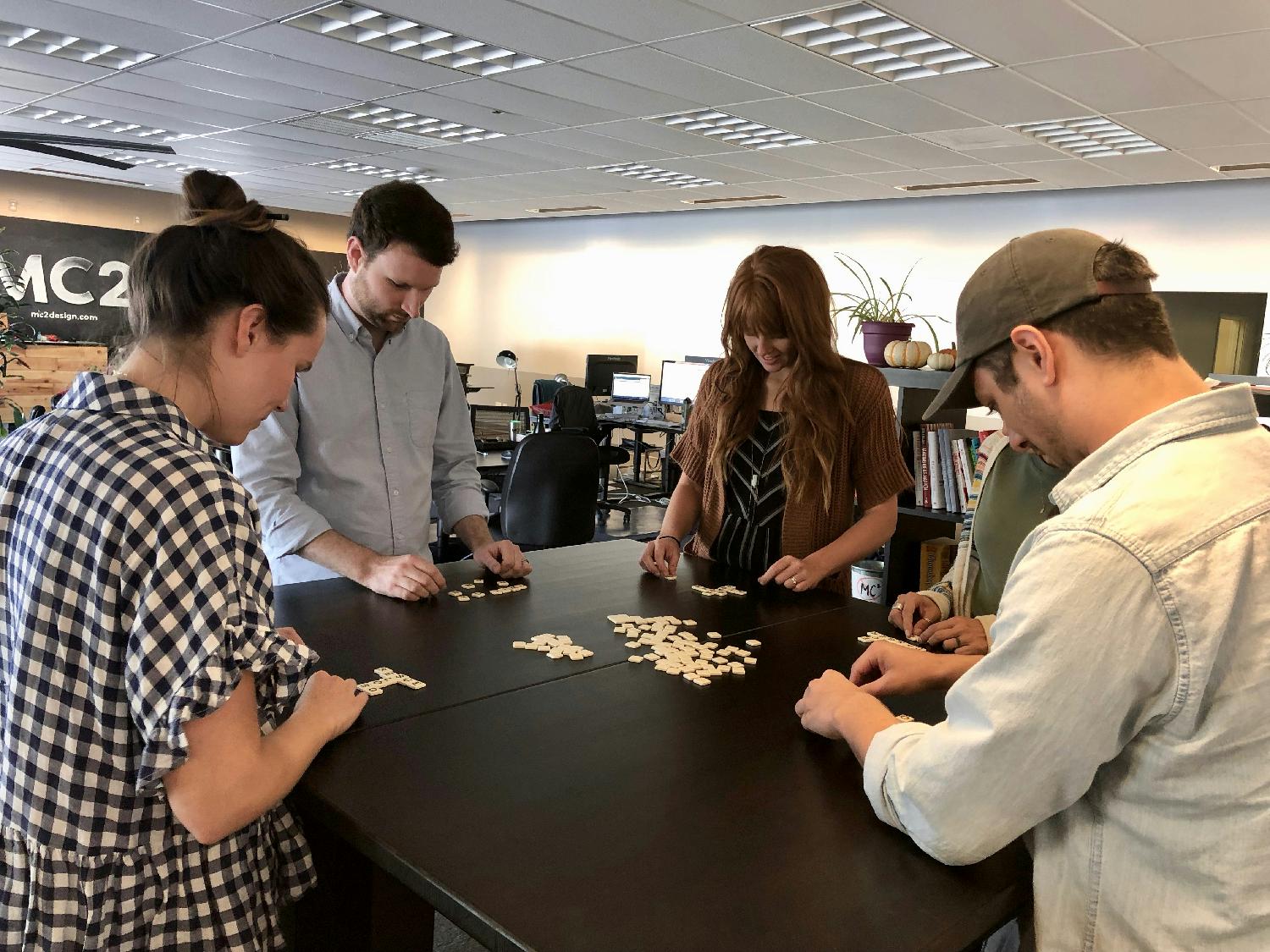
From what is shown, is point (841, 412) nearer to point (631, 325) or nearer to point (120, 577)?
point (120, 577)

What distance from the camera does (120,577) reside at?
1.00 metres

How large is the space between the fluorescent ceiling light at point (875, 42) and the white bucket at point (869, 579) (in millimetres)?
2622

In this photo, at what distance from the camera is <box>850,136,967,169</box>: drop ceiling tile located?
22.7ft

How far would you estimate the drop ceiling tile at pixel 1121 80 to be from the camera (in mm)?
4852

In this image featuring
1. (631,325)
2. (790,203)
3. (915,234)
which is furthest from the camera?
(631,325)

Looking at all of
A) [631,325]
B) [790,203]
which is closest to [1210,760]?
[790,203]

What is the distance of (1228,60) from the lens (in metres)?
4.73

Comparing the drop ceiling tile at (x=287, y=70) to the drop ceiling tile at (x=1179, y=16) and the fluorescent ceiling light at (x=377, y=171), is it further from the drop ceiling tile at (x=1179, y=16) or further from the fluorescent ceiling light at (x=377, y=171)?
the drop ceiling tile at (x=1179, y=16)

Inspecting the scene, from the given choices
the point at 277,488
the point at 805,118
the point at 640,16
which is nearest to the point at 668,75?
the point at 640,16

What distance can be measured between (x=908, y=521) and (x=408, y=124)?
570 centimetres

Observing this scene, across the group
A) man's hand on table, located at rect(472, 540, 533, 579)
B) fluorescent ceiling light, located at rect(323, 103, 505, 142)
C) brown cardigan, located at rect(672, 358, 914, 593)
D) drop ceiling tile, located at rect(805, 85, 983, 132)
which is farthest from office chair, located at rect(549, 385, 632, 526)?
man's hand on table, located at rect(472, 540, 533, 579)

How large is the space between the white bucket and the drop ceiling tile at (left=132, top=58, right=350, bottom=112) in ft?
16.8

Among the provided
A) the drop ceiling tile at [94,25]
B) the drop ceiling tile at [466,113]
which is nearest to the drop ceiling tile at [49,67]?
the drop ceiling tile at [94,25]

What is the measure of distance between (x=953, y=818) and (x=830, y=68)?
513cm
